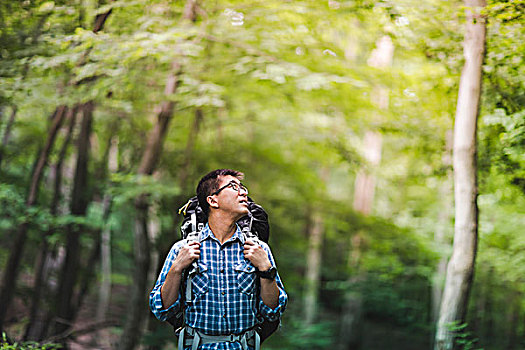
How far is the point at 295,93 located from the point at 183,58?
2176 millimetres

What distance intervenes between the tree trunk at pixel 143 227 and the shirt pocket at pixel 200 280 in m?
5.13

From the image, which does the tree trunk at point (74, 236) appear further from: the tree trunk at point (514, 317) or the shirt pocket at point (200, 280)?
the tree trunk at point (514, 317)

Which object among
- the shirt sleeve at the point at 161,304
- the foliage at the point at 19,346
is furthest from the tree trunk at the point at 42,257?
the shirt sleeve at the point at 161,304

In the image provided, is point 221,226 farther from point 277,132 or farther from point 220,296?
point 277,132

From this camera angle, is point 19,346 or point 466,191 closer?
point 466,191

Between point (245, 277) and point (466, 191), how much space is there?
2765 millimetres

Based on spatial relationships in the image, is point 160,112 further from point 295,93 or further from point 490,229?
point 490,229

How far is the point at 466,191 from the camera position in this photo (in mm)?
4375

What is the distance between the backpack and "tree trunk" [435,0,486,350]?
2454 millimetres

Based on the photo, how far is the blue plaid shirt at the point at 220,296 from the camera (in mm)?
2449

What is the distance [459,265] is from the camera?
4406 mm

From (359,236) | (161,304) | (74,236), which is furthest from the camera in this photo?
(359,236)

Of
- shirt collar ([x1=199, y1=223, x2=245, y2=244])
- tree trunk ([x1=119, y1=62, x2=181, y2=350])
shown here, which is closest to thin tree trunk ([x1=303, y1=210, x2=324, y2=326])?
tree trunk ([x1=119, y1=62, x2=181, y2=350])

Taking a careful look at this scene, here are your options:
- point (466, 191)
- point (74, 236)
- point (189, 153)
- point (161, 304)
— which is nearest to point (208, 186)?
point (161, 304)
